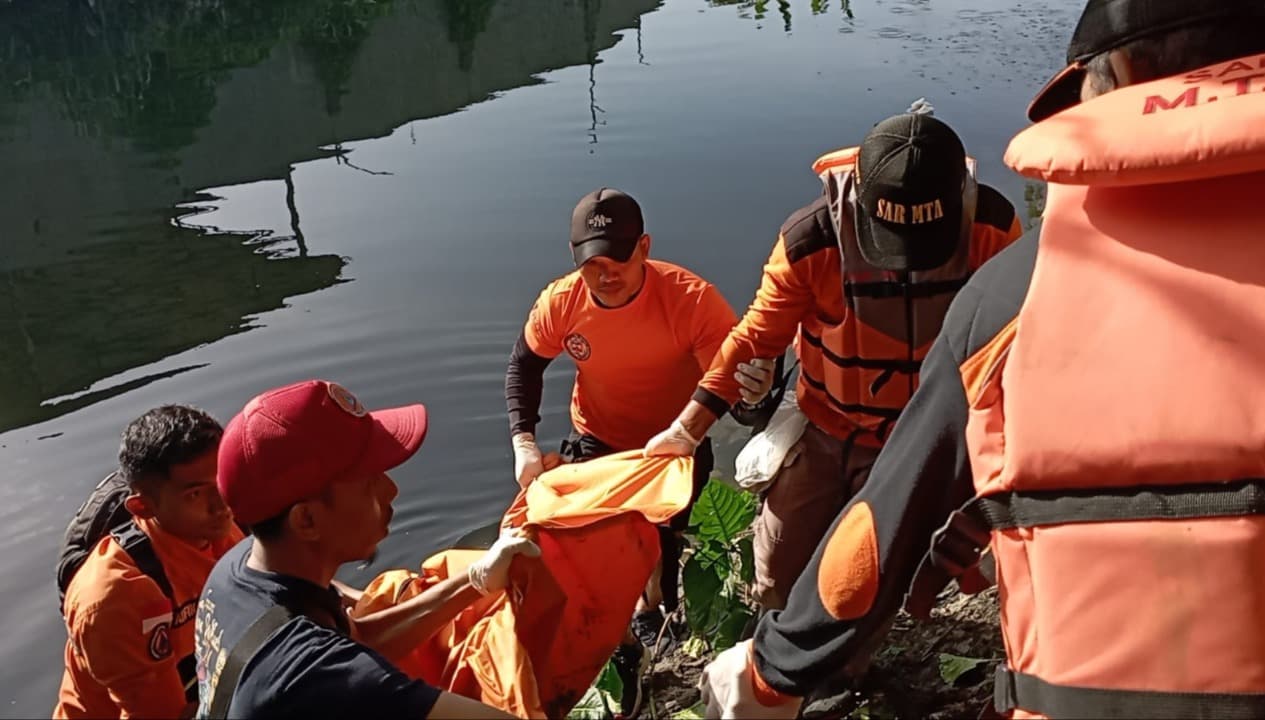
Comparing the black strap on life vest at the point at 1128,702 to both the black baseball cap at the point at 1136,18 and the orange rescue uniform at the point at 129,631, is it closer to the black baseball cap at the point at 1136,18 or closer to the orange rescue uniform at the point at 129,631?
the black baseball cap at the point at 1136,18

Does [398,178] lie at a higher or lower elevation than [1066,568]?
lower

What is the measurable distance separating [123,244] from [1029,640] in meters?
13.3

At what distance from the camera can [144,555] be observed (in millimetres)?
3107

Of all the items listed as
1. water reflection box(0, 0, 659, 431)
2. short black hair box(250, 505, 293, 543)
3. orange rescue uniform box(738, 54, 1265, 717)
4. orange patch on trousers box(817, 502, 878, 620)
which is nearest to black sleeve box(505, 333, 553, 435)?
short black hair box(250, 505, 293, 543)

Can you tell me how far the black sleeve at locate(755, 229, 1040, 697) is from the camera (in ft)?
5.34

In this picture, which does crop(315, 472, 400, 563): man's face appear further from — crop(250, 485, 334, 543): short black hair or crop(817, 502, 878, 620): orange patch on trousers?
crop(817, 502, 878, 620): orange patch on trousers

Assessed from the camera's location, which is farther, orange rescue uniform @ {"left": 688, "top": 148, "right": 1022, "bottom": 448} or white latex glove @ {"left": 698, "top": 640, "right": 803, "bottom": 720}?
orange rescue uniform @ {"left": 688, "top": 148, "right": 1022, "bottom": 448}

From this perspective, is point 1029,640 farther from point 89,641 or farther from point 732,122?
point 732,122

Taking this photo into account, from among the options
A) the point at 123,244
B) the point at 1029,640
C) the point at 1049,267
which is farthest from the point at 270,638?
the point at 123,244

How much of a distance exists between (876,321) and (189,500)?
7.30ft

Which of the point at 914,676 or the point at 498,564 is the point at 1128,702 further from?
the point at 914,676

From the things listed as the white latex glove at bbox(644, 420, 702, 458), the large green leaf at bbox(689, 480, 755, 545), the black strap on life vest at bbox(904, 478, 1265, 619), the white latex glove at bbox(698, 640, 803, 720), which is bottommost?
the large green leaf at bbox(689, 480, 755, 545)

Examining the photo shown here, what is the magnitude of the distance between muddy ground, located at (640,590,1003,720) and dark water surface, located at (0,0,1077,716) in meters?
2.46

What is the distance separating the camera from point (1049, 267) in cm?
154
